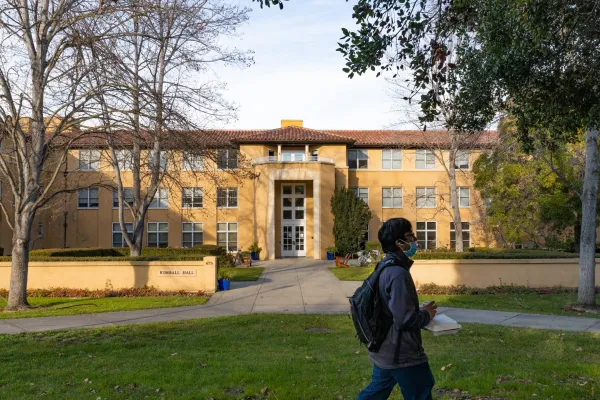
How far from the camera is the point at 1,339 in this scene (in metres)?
9.66

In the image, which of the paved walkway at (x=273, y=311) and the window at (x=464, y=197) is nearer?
the paved walkway at (x=273, y=311)

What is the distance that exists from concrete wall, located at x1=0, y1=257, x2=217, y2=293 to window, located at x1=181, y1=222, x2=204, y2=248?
2130 cm

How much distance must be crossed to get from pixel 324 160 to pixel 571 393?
30979 millimetres

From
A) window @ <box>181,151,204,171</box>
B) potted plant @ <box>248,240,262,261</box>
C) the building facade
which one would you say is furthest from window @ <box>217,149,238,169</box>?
potted plant @ <box>248,240,262,261</box>

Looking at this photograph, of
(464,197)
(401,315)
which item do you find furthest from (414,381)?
(464,197)

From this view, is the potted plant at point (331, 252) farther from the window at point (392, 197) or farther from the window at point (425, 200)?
the window at point (425, 200)

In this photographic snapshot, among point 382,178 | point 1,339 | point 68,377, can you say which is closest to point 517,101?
point 68,377

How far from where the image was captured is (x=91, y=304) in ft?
49.7

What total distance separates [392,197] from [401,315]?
37146mm

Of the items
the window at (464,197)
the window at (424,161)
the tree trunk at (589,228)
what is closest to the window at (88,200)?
the window at (424,161)

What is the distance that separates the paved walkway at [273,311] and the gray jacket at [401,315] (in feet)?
27.4

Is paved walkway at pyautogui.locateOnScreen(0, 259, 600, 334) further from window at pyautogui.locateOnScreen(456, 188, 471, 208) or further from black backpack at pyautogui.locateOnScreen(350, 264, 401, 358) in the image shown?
window at pyautogui.locateOnScreen(456, 188, 471, 208)

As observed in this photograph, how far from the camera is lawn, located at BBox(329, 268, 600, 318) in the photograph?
13758 millimetres

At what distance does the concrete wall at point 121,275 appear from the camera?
17719 millimetres
